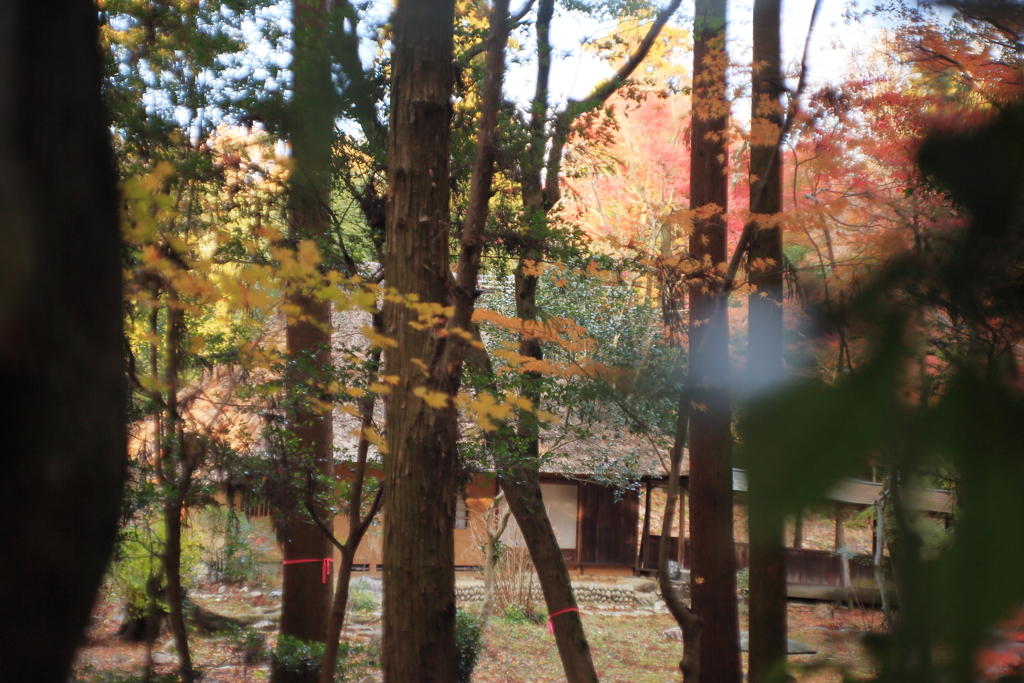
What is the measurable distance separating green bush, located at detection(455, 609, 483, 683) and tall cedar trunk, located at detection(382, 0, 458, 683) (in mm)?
3482

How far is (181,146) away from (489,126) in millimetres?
2154

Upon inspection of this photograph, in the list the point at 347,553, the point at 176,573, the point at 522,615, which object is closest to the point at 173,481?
the point at 176,573

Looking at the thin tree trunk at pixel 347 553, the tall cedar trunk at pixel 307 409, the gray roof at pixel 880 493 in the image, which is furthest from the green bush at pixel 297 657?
the gray roof at pixel 880 493

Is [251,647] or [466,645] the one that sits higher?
[251,647]

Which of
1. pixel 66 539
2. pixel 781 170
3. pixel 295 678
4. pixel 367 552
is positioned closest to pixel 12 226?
pixel 66 539

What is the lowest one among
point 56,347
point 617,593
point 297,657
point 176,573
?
point 617,593

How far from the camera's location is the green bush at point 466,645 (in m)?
7.05

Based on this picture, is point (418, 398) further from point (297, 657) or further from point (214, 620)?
point (214, 620)

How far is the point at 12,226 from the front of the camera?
0.85 meters

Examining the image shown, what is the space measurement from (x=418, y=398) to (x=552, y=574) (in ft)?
11.2

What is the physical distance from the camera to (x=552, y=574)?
6.49 m

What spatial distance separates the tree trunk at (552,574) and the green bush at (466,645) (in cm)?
112

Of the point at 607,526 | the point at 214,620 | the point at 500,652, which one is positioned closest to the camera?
the point at 214,620

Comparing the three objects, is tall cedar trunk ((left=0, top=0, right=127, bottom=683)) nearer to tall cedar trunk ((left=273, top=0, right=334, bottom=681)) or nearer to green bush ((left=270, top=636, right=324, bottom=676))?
tall cedar trunk ((left=273, top=0, right=334, bottom=681))
